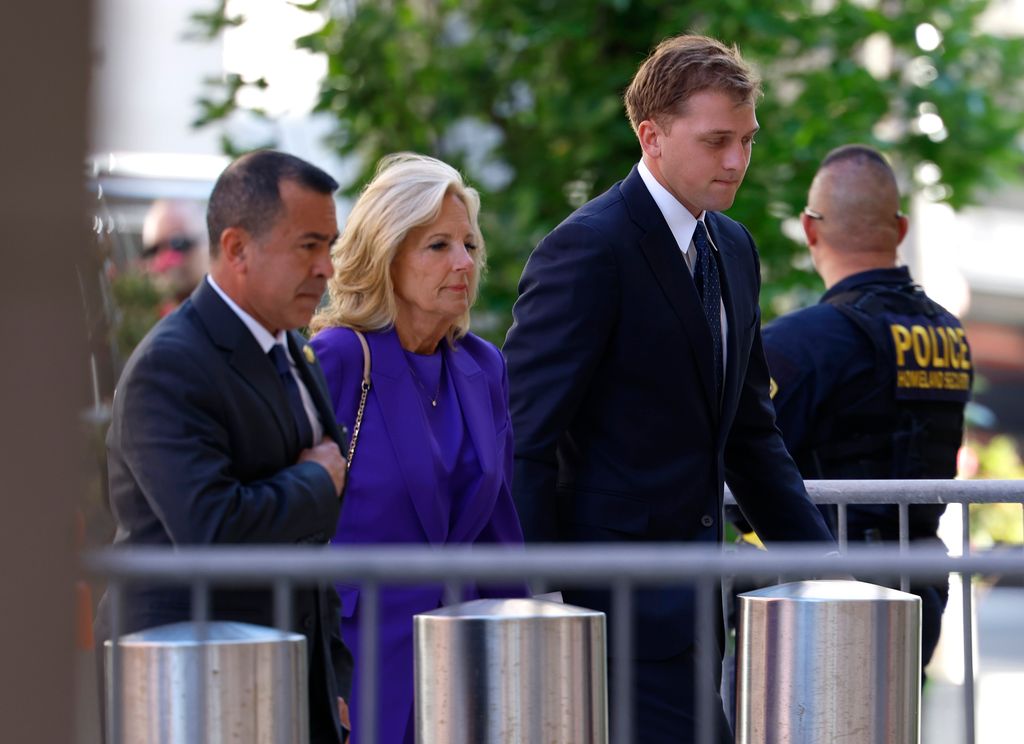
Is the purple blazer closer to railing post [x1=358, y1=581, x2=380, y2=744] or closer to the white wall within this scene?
railing post [x1=358, y1=581, x2=380, y2=744]

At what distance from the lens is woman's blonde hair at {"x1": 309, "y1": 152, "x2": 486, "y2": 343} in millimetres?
4047

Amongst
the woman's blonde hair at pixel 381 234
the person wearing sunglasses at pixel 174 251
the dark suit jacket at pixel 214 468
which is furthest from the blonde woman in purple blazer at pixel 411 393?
the person wearing sunglasses at pixel 174 251

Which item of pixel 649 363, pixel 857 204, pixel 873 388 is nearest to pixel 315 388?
pixel 649 363

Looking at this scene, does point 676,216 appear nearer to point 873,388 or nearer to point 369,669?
point 873,388

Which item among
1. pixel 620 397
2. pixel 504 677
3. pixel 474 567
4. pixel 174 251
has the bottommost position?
pixel 504 677

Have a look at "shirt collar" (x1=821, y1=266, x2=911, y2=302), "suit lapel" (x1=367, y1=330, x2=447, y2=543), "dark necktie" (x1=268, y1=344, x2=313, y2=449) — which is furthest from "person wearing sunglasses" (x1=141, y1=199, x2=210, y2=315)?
"dark necktie" (x1=268, y1=344, x2=313, y2=449)

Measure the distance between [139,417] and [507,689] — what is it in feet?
2.82

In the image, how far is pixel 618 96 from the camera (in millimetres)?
8250

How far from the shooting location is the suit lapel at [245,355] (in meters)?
3.13

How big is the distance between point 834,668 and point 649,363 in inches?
45.7

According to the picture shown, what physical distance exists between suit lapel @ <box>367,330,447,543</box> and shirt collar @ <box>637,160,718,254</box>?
0.69 meters

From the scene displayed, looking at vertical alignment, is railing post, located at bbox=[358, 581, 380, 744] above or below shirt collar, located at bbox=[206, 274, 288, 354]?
below

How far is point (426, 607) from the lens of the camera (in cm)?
390

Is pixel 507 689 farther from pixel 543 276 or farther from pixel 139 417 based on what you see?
pixel 543 276
